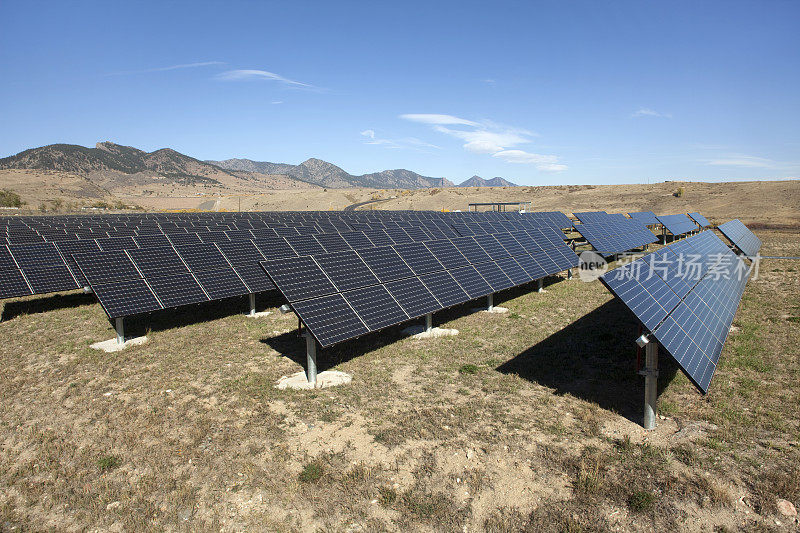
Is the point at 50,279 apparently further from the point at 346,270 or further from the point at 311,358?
the point at 311,358

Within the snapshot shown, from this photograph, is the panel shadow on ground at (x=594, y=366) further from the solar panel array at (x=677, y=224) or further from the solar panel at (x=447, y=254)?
the solar panel array at (x=677, y=224)

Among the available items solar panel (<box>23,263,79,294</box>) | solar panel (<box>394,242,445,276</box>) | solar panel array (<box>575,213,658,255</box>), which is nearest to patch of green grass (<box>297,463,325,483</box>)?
solar panel (<box>394,242,445,276</box>)

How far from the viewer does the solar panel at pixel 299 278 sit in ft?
32.2

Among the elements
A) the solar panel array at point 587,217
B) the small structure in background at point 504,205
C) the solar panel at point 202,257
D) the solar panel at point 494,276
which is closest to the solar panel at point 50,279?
the solar panel at point 202,257

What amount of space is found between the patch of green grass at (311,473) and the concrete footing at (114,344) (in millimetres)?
8315

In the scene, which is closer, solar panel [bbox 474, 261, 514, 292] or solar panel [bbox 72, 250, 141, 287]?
solar panel [bbox 72, 250, 141, 287]

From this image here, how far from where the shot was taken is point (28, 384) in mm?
9648

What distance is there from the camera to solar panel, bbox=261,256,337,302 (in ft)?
32.2

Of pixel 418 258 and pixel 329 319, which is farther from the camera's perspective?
pixel 418 258

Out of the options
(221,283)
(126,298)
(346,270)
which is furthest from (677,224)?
(126,298)

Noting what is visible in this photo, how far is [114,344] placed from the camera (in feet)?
39.5

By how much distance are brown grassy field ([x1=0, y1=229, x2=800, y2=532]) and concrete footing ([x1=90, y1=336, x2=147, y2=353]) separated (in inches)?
14.6

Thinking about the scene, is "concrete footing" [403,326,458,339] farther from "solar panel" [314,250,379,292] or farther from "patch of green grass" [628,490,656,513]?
"patch of green grass" [628,490,656,513]

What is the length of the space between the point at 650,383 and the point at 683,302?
257 centimetres
